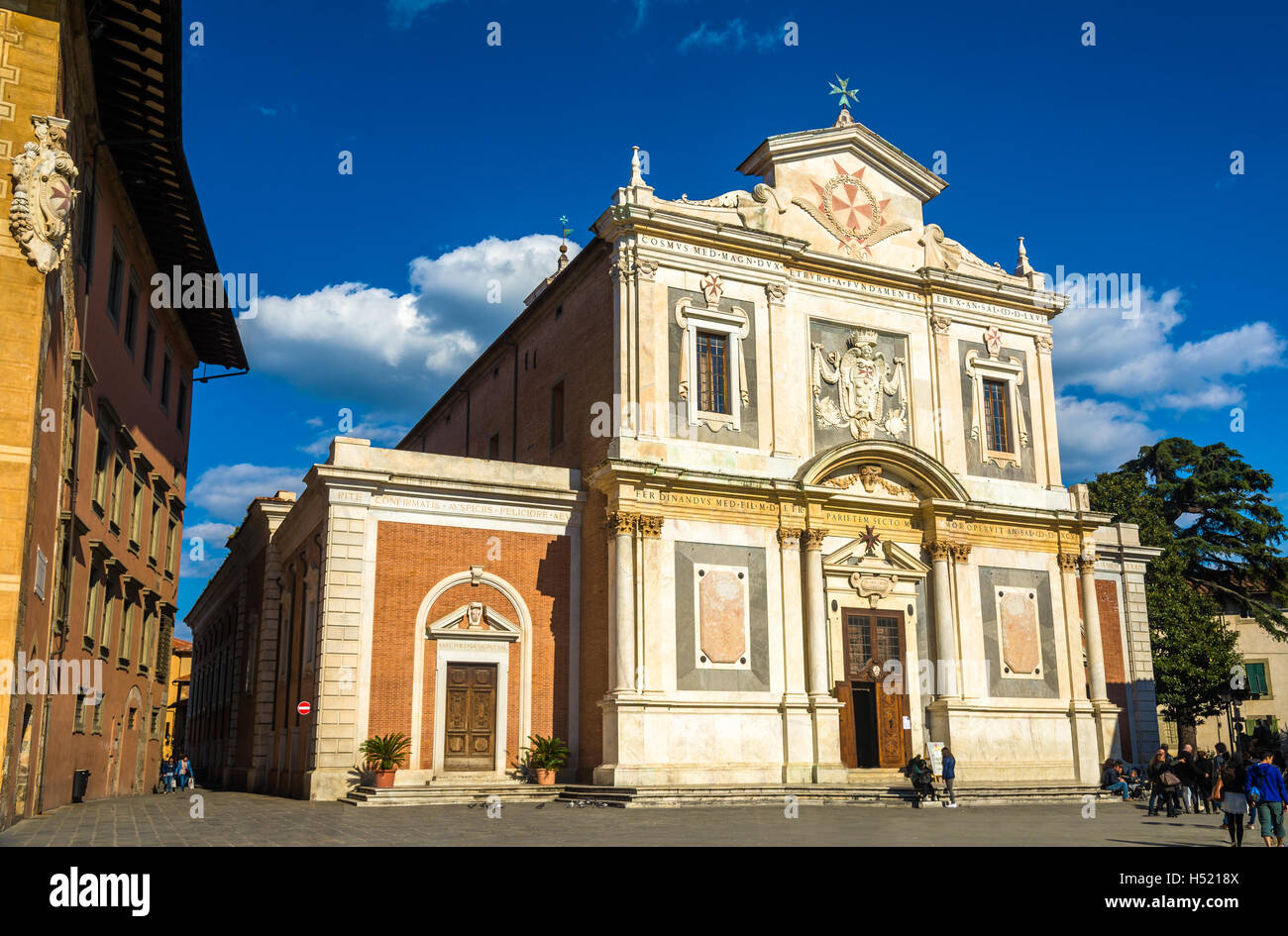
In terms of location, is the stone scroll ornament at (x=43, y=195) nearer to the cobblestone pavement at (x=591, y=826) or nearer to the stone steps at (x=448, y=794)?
the cobblestone pavement at (x=591, y=826)

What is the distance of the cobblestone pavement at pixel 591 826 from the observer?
566 inches

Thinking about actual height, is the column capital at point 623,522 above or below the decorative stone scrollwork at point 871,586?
above

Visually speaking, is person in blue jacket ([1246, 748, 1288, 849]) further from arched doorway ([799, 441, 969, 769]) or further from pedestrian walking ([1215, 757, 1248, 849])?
arched doorway ([799, 441, 969, 769])

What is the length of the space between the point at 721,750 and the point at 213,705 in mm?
26664

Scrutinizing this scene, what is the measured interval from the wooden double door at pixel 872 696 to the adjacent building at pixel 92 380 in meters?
17.6

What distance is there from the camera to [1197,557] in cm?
4481

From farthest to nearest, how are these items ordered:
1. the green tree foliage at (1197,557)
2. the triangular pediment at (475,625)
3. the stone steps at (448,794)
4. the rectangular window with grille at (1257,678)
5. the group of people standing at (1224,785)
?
1. the rectangular window with grille at (1257,678)
2. the green tree foliage at (1197,557)
3. the triangular pediment at (475,625)
4. the stone steps at (448,794)
5. the group of people standing at (1224,785)

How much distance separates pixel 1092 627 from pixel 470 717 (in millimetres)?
17063

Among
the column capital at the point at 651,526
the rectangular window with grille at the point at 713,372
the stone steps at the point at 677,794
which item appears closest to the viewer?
the stone steps at the point at 677,794

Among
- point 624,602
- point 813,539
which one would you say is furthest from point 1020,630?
point 624,602

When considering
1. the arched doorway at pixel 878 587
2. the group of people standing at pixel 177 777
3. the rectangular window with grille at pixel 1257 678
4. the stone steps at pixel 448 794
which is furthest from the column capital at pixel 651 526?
the rectangular window with grille at pixel 1257 678
